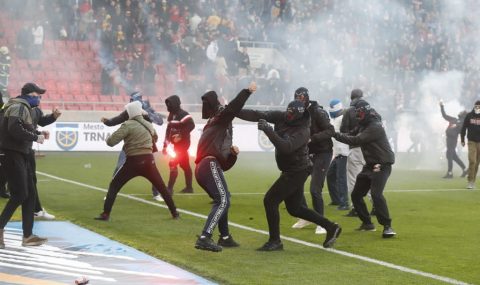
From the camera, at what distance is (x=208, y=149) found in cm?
1076

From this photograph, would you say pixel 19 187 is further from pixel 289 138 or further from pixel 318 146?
pixel 318 146

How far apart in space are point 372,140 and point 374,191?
0.68 meters

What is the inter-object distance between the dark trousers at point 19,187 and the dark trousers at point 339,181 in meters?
6.30

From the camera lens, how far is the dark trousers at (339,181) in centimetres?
1574

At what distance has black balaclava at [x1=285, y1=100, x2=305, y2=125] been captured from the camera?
10.5 metres

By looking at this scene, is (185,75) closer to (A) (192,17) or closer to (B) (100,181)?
(A) (192,17)

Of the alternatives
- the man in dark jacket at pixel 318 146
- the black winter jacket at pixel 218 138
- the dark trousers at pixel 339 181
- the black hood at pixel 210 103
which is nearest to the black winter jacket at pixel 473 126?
the dark trousers at pixel 339 181

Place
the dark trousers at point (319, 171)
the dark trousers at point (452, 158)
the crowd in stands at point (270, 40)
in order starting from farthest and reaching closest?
1. the crowd in stands at point (270, 40)
2. the dark trousers at point (452, 158)
3. the dark trousers at point (319, 171)

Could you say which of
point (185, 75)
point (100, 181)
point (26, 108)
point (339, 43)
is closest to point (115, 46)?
point (185, 75)

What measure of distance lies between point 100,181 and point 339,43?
905 inches

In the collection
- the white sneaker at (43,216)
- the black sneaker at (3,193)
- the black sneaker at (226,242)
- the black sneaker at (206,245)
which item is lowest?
the black sneaker at (3,193)

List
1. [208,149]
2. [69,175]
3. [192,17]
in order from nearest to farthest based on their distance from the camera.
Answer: [208,149] → [69,175] → [192,17]

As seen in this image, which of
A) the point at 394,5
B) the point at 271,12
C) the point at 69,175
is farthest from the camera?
the point at 394,5

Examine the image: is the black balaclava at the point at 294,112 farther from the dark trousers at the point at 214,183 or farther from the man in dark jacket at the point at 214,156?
the dark trousers at the point at 214,183
